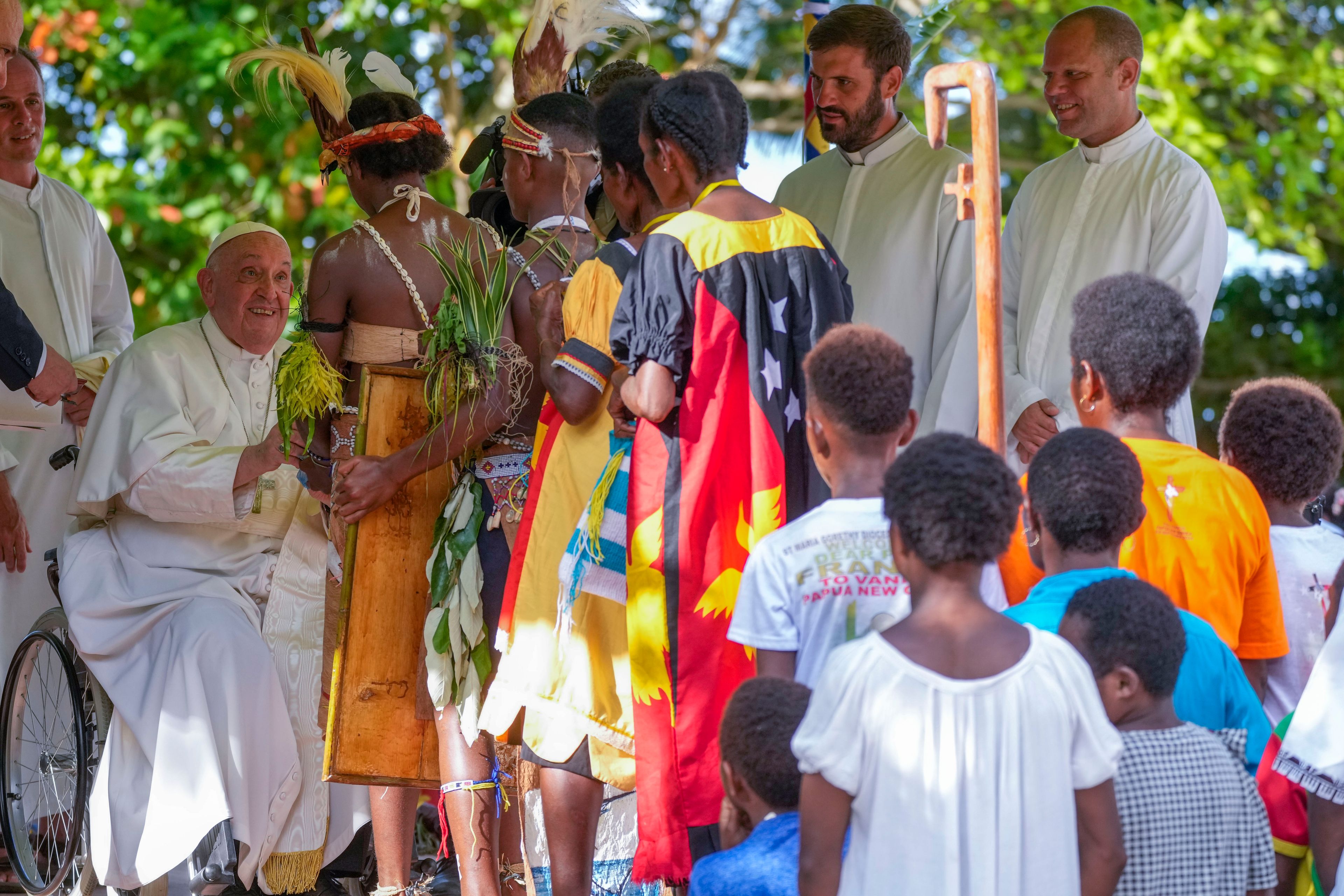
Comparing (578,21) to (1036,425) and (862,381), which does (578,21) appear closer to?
(1036,425)

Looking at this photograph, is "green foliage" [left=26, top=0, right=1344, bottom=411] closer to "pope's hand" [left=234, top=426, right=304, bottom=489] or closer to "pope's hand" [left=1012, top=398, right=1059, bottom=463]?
"pope's hand" [left=234, top=426, right=304, bottom=489]

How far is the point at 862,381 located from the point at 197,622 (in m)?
2.87

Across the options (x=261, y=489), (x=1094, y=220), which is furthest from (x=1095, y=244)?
(x=261, y=489)

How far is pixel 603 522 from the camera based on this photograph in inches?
137

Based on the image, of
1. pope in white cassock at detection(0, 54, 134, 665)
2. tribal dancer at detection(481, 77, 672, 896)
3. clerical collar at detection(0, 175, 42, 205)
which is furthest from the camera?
clerical collar at detection(0, 175, 42, 205)

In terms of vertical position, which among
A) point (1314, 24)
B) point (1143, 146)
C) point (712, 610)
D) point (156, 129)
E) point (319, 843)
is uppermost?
point (1314, 24)

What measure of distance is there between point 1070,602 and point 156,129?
809 centimetres

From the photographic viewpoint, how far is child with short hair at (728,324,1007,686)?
107 inches

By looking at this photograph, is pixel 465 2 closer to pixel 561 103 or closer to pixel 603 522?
pixel 561 103

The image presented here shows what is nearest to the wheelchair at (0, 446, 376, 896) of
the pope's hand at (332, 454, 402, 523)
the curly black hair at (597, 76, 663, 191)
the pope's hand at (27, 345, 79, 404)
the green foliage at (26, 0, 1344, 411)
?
the pope's hand at (27, 345, 79, 404)

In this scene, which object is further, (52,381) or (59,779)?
(59,779)

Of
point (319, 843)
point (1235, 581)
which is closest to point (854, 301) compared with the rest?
point (1235, 581)

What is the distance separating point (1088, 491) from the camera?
8.72ft

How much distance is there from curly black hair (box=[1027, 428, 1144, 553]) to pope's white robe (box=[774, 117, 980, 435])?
4.70ft
